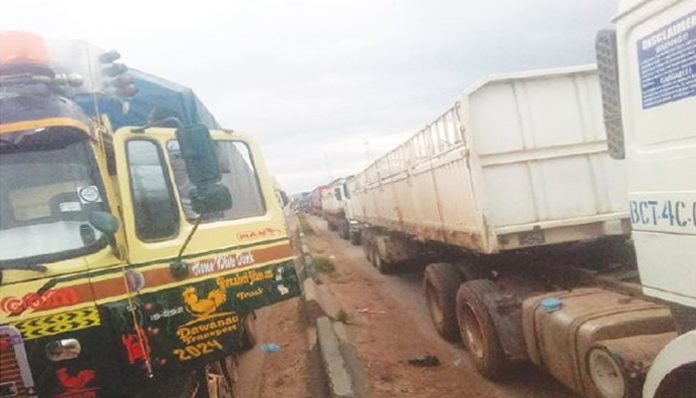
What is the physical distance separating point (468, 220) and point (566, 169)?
111 centimetres

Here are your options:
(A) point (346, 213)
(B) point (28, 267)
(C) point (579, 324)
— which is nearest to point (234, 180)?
(B) point (28, 267)

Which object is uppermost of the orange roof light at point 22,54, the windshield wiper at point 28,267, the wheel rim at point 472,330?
the orange roof light at point 22,54

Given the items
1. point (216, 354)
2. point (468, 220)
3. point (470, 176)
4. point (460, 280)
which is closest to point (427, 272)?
point (460, 280)

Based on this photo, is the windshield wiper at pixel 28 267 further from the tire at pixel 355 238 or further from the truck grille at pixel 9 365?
the tire at pixel 355 238

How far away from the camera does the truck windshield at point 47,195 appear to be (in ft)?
10.1

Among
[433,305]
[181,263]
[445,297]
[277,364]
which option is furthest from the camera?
[433,305]

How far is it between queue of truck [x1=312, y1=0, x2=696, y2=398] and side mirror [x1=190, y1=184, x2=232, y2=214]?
212 centimetres

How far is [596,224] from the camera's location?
5.59 meters

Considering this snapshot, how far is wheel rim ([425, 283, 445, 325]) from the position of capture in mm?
7255

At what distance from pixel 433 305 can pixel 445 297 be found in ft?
2.09

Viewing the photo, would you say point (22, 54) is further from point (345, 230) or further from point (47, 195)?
point (345, 230)

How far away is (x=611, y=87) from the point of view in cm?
260

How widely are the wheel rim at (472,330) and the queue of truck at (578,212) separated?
0.03 metres

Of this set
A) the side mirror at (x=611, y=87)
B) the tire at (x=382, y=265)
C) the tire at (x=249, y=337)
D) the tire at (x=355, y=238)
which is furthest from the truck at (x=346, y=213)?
the side mirror at (x=611, y=87)
